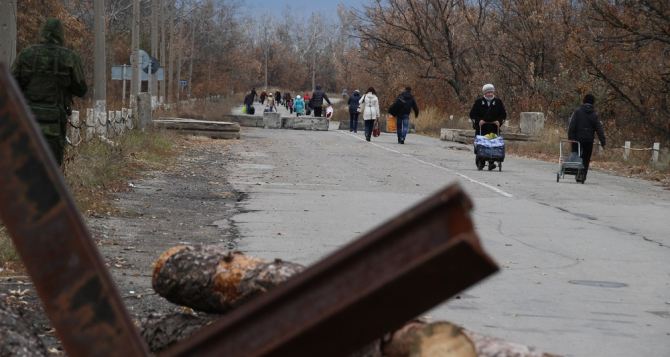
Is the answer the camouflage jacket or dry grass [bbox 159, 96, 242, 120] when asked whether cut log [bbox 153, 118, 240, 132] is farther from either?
the camouflage jacket

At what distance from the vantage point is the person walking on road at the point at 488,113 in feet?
85.1

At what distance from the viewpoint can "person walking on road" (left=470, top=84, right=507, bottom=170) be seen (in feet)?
85.1

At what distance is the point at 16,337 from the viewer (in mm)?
5219

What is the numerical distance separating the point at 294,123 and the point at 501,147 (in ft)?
86.0

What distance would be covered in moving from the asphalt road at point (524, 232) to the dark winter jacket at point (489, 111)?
106cm

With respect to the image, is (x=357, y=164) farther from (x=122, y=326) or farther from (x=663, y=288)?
(x=122, y=326)

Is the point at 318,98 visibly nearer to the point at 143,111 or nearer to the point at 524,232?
the point at 143,111

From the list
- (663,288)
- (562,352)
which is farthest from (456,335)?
(663,288)

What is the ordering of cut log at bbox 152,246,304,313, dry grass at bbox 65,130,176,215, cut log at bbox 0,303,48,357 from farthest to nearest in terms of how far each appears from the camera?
dry grass at bbox 65,130,176,215
cut log at bbox 152,246,304,313
cut log at bbox 0,303,48,357

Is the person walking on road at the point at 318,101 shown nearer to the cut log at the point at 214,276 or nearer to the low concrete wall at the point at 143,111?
the low concrete wall at the point at 143,111

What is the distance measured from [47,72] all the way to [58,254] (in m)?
9.51

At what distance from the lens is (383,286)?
300 centimetres

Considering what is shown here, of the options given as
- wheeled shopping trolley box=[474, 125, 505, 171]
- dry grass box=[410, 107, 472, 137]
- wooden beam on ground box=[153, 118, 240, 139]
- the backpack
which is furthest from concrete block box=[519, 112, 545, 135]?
wheeled shopping trolley box=[474, 125, 505, 171]

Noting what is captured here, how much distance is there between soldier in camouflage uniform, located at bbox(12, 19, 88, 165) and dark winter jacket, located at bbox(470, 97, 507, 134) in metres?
14.4
